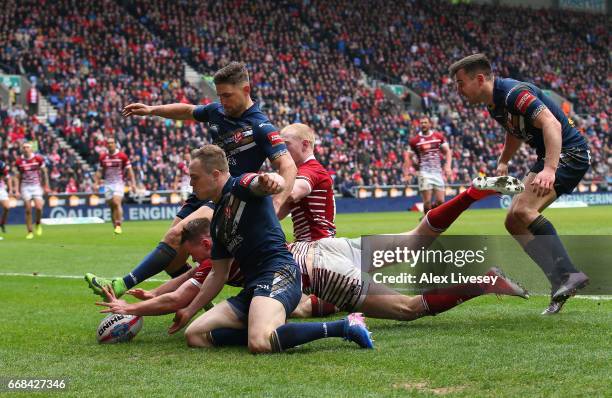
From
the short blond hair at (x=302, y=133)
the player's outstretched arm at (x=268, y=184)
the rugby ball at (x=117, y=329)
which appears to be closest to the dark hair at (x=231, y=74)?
the short blond hair at (x=302, y=133)

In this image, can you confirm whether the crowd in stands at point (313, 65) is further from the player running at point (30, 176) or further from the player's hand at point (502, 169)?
the player's hand at point (502, 169)

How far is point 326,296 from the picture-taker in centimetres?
696

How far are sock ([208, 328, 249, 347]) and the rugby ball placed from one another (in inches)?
30.1

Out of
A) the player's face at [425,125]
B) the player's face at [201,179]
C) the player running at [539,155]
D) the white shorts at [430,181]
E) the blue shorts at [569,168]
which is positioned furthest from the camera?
the white shorts at [430,181]

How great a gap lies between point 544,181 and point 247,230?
2324 millimetres

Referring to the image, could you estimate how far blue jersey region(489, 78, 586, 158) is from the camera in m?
7.12

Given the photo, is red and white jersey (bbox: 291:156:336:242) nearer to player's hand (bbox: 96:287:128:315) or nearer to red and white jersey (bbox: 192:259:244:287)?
red and white jersey (bbox: 192:259:244:287)

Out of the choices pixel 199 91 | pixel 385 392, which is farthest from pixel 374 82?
pixel 385 392

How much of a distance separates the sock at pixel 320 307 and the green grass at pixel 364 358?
0.46 meters

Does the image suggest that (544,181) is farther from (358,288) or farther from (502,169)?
(358,288)

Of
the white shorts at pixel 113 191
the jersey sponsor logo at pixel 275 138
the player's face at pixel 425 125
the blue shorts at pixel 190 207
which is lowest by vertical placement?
the white shorts at pixel 113 191

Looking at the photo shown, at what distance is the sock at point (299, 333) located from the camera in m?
5.75

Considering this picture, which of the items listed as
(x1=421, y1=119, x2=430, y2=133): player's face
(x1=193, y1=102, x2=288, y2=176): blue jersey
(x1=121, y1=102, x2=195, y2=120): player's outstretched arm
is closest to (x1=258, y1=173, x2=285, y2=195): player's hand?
(x1=193, y1=102, x2=288, y2=176): blue jersey

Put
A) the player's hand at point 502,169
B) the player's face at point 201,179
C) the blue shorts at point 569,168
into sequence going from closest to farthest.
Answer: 1. the player's face at point 201,179
2. the blue shorts at point 569,168
3. the player's hand at point 502,169
